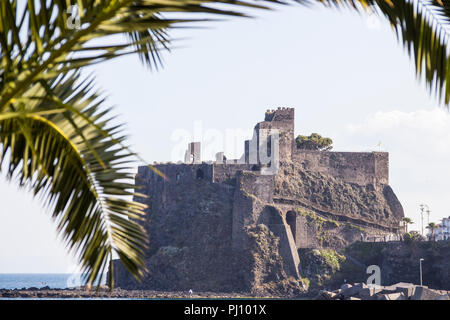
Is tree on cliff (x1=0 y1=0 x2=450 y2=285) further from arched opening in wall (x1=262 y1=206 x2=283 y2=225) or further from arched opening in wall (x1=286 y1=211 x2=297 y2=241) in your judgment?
arched opening in wall (x1=286 y1=211 x2=297 y2=241)

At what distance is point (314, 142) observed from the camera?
81500 mm

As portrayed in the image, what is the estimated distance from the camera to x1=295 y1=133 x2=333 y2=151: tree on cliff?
80.7 meters

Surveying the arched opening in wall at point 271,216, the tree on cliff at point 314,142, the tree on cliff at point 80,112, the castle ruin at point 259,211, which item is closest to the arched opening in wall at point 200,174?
the castle ruin at point 259,211

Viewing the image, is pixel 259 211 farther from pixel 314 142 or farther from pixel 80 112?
pixel 80 112

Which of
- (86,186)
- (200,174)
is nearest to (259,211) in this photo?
(200,174)

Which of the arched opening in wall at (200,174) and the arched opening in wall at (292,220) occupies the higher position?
the arched opening in wall at (200,174)

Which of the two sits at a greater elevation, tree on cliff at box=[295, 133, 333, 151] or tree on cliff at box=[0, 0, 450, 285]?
tree on cliff at box=[295, 133, 333, 151]

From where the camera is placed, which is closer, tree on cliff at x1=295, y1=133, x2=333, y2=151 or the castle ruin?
the castle ruin

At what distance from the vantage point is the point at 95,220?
4.30 m

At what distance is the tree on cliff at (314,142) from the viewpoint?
265ft

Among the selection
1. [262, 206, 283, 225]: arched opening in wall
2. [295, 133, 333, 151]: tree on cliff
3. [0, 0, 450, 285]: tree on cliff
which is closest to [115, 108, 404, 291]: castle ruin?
[262, 206, 283, 225]: arched opening in wall

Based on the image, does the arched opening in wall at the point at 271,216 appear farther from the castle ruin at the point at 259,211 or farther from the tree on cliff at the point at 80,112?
the tree on cliff at the point at 80,112
